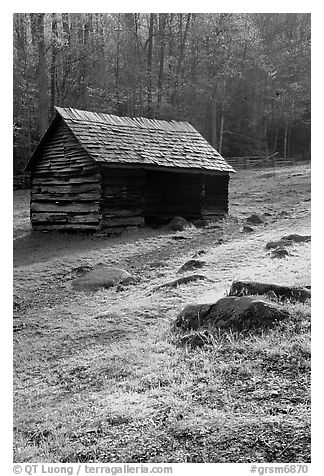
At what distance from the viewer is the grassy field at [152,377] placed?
10.9 ft

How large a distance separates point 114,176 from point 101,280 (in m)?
6.34

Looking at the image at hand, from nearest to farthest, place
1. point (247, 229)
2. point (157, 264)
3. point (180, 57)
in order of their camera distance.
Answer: point (157, 264) < point (180, 57) < point (247, 229)

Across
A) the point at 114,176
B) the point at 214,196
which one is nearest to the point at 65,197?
the point at 114,176

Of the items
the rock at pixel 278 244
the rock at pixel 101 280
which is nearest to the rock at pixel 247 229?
the rock at pixel 278 244

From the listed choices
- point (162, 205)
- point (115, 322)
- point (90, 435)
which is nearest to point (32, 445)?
point (90, 435)

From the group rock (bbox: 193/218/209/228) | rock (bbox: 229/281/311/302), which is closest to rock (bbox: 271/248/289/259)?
rock (bbox: 229/281/311/302)

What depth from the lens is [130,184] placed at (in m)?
13.2

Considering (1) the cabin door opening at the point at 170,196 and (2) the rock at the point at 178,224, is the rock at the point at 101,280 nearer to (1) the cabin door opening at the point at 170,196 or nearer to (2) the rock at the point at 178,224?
(2) the rock at the point at 178,224

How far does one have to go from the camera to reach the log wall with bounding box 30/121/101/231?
1258 cm

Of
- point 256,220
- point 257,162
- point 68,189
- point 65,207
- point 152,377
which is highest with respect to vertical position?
point 257,162

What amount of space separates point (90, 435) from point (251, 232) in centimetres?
859

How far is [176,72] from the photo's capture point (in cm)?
1265

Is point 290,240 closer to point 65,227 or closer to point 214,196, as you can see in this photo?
point 65,227
